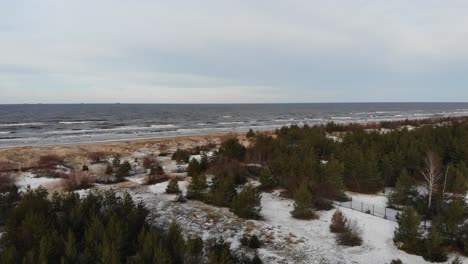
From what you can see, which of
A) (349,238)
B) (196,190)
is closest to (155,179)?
(196,190)

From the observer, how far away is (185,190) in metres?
19.2

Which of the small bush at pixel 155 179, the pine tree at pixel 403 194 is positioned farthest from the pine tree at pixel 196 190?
the pine tree at pixel 403 194

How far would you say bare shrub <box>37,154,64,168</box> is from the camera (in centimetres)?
2780

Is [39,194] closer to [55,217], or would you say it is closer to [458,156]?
[55,217]

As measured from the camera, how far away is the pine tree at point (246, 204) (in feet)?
49.3

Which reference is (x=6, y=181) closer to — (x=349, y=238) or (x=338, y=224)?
(x=338, y=224)

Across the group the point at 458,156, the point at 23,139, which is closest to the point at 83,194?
the point at 458,156

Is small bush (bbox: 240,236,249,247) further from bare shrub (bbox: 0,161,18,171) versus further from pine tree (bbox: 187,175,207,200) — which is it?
bare shrub (bbox: 0,161,18,171)

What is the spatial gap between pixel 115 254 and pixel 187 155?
20885 mm

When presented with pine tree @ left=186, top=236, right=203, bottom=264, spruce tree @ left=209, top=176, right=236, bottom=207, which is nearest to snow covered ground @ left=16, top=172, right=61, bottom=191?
spruce tree @ left=209, top=176, right=236, bottom=207

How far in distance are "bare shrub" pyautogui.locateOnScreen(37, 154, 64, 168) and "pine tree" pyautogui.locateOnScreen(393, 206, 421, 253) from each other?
1031 inches

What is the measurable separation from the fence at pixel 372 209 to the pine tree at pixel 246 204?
4.70 metres

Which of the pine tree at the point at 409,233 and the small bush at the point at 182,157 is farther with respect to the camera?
the small bush at the point at 182,157

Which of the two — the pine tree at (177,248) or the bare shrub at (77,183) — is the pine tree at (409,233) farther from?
the bare shrub at (77,183)
